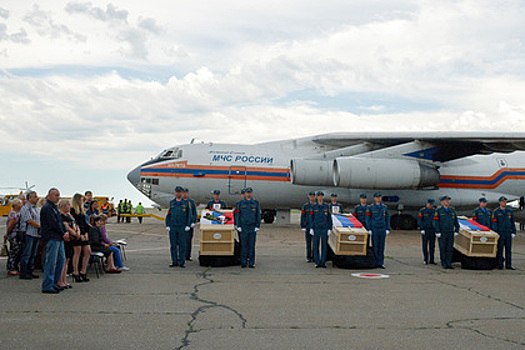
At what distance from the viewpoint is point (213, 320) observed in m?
6.20

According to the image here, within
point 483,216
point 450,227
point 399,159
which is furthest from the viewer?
point 399,159

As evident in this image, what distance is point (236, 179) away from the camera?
21.4 meters

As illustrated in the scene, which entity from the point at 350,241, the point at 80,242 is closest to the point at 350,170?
the point at 350,241

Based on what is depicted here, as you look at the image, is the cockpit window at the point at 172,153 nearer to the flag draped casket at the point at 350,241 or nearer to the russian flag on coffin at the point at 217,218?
the russian flag on coffin at the point at 217,218

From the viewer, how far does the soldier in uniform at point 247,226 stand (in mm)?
11133

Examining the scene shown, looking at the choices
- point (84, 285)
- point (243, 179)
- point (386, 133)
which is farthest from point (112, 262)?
point (386, 133)

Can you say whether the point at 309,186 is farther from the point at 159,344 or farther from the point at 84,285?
the point at 159,344

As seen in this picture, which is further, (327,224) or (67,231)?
(327,224)

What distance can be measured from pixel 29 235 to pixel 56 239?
1520 millimetres

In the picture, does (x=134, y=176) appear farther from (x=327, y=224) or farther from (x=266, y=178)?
(x=327, y=224)

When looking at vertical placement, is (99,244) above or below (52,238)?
below

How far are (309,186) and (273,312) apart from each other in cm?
1486

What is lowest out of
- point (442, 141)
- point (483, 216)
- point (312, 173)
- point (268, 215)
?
point (268, 215)

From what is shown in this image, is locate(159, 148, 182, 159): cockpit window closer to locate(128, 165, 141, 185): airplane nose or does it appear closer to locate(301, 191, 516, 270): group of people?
locate(128, 165, 141, 185): airplane nose
